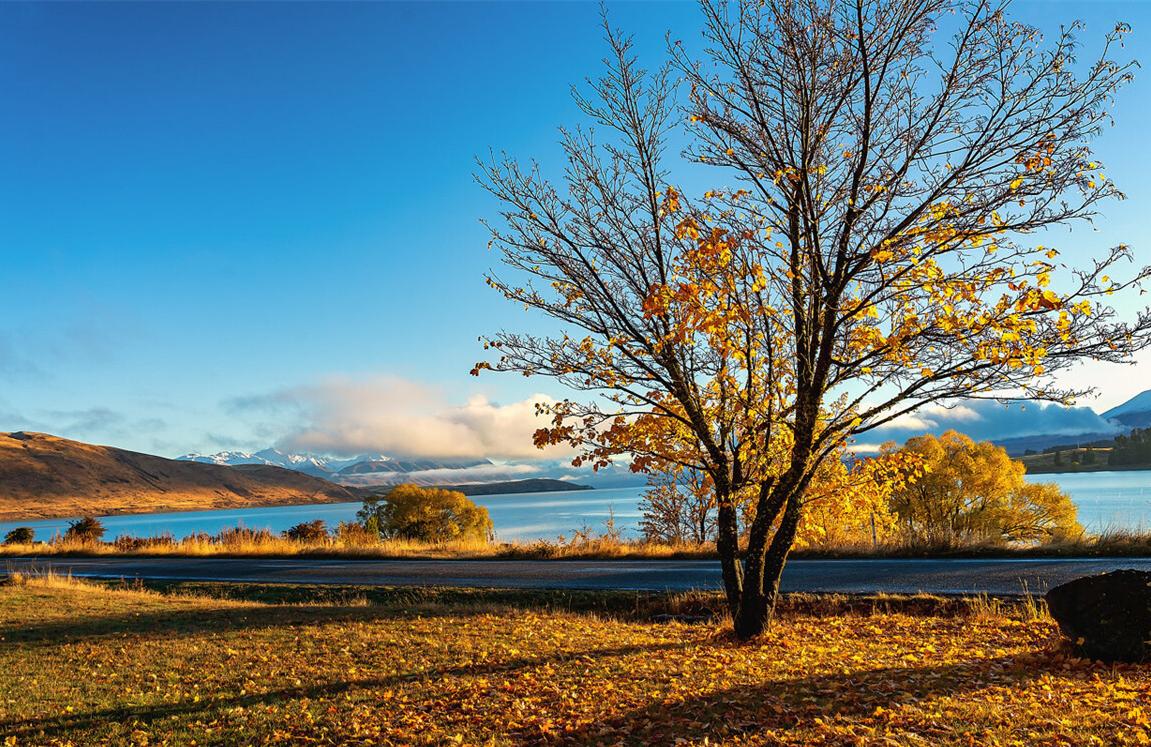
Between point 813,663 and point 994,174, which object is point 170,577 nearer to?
point 813,663

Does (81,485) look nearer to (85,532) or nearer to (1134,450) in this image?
(85,532)

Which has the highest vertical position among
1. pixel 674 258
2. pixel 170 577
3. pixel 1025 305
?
pixel 674 258

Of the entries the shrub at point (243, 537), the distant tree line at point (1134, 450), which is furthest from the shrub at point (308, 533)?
the distant tree line at point (1134, 450)

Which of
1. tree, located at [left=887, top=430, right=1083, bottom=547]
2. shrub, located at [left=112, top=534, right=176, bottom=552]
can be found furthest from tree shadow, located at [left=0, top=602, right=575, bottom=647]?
tree, located at [left=887, top=430, right=1083, bottom=547]

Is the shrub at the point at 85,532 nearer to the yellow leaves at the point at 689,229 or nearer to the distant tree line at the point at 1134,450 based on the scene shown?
the yellow leaves at the point at 689,229

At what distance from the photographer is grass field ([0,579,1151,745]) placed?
6.26 metres

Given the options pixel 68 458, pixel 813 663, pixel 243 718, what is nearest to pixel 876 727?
pixel 813 663

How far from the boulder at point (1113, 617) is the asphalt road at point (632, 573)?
497 cm

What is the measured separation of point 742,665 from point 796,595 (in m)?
5.73

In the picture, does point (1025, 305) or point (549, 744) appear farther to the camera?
point (1025, 305)

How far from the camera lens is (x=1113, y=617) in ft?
26.2

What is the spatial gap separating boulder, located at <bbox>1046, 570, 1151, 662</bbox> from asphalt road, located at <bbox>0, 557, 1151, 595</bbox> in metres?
4.97

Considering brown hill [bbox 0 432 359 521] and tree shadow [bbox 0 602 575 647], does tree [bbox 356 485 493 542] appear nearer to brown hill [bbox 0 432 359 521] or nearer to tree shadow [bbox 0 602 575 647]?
tree shadow [bbox 0 602 575 647]

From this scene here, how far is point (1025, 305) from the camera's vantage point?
7.59 metres
